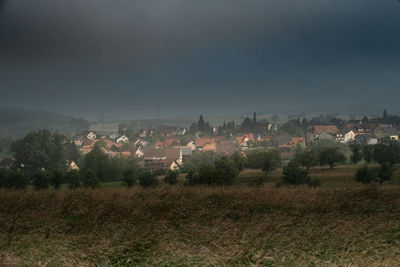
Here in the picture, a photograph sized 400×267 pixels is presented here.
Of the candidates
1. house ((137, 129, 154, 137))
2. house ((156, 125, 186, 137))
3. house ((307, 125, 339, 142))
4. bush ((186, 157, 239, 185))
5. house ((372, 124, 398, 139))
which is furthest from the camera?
house ((137, 129, 154, 137))

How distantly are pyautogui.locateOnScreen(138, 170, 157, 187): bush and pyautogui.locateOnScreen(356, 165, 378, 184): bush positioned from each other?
477 cm

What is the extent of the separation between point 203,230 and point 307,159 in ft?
17.2

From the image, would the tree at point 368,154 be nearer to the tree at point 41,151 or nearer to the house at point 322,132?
the house at point 322,132

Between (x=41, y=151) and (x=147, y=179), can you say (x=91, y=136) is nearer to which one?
(x=41, y=151)

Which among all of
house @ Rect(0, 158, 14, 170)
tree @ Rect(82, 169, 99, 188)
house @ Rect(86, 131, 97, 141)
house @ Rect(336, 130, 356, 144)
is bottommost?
tree @ Rect(82, 169, 99, 188)

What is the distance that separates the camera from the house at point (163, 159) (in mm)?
8414

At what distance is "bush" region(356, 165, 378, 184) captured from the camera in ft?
24.3

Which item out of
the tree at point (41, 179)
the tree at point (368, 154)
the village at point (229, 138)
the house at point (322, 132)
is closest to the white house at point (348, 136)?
the village at point (229, 138)

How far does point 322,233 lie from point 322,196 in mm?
2043

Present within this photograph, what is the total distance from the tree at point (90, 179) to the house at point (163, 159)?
4.22 feet

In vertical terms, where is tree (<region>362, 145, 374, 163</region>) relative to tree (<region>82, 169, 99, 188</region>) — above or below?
above

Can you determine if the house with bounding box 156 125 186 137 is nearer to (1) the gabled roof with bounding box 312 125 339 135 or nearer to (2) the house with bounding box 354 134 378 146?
(1) the gabled roof with bounding box 312 125 339 135

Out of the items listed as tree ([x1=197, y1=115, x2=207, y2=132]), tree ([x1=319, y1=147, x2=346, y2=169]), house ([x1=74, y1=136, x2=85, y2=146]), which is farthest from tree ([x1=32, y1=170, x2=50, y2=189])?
tree ([x1=319, y1=147, x2=346, y2=169])

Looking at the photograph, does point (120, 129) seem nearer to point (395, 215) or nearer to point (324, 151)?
point (324, 151)
